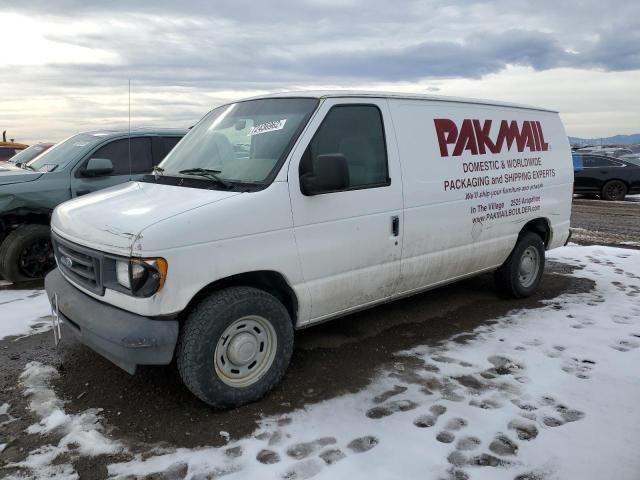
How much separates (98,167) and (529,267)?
207 inches

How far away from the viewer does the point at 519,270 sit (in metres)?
5.81

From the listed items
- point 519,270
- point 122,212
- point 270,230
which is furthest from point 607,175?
point 122,212

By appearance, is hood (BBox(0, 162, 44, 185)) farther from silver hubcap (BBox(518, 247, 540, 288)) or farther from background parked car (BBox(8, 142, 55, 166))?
silver hubcap (BBox(518, 247, 540, 288))

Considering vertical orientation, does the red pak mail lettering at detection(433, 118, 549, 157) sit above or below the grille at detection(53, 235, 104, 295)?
above

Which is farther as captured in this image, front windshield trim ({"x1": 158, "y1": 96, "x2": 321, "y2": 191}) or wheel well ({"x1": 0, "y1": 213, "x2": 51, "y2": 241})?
wheel well ({"x1": 0, "y1": 213, "x2": 51, "y2": 241})

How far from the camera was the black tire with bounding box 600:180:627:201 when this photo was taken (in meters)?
17.1

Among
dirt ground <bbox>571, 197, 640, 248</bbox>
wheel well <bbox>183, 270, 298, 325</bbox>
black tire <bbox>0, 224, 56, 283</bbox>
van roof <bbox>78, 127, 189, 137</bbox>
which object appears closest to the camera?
wheel well <bbox>183, 270, 298, 325</bbox>

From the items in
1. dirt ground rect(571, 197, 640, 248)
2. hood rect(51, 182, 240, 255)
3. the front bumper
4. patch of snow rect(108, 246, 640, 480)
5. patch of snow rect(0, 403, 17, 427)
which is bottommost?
patch of snow rect(0, 403, 17, 427)

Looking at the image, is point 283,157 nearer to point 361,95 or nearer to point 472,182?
point 361,95

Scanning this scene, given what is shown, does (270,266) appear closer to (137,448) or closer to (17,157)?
(137,448)

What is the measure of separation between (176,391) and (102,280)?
1.01 meters

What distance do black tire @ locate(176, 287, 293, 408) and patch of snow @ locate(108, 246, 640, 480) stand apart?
307 mm

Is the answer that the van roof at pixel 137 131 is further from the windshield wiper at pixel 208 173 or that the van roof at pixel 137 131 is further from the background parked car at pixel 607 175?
the background parked car at pixel 607 175

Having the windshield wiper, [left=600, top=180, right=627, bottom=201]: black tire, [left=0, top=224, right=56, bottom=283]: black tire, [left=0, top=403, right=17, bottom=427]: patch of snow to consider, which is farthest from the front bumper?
[left=600, top=180, right=627, bottom=201]: black tire
